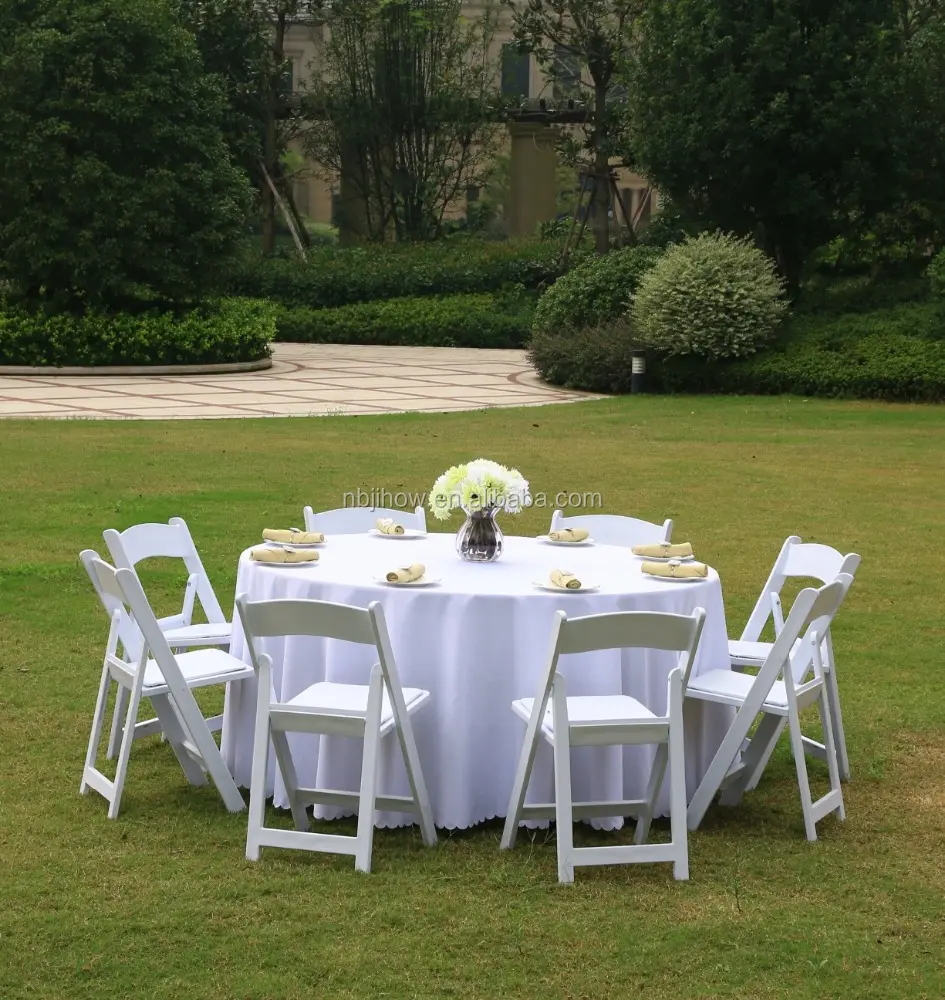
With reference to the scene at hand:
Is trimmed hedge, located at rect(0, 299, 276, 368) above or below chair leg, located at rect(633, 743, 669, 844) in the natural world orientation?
above

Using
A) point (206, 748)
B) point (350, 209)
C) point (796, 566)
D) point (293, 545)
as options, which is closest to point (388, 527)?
point (293, 545)

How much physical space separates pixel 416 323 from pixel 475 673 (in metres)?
22.9

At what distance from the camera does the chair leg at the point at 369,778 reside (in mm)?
4199

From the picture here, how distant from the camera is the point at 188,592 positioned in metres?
5.71

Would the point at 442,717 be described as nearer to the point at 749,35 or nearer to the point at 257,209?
the point at 749,35

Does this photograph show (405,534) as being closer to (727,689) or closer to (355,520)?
(355,520)

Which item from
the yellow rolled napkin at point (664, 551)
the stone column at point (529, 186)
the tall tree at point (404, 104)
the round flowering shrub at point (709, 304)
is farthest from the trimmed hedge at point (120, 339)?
the stone column at point (529, 186)

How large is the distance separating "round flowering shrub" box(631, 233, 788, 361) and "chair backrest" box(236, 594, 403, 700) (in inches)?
588

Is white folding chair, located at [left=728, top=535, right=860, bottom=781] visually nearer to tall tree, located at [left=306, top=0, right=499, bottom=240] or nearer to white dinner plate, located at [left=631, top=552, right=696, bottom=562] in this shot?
white dinner plate, located at [left=631, top=552, right=696, bottom=562]

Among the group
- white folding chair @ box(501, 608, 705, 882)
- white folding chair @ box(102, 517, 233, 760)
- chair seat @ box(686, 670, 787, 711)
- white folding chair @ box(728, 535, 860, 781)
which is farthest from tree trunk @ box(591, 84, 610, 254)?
white folding chair @ box(501, 608, 705, 882)

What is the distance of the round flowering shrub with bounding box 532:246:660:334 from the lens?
68.4 ft

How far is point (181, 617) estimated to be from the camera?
5.66m

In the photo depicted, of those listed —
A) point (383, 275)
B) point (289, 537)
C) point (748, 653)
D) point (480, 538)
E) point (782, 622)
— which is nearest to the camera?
point (480, 538)

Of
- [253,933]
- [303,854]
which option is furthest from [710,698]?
[253,933]
